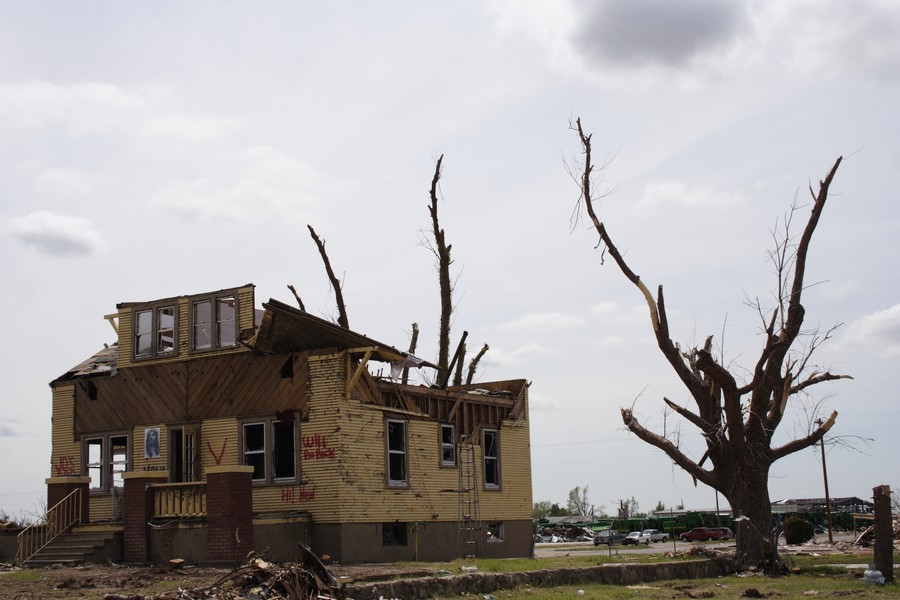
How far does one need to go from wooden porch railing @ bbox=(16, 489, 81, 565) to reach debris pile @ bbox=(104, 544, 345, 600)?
37.6 ft

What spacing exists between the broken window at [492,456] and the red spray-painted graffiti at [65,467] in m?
12.1

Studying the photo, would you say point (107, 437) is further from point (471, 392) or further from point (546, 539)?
point (546, 539)

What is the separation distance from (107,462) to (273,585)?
15.1 meters

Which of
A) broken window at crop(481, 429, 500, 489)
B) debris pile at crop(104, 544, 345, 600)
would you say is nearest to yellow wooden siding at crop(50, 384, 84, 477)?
broken window at crop(481, 429, 500, 489)

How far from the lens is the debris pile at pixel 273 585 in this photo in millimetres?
15000

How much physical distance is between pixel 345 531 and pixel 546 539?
4052 cm

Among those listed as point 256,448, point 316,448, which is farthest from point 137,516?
point 316,448

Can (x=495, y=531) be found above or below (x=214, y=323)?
below

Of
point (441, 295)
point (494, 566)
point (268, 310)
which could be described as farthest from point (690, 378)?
point (441, 295)

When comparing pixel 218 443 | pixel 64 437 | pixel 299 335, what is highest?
pixel 299 335

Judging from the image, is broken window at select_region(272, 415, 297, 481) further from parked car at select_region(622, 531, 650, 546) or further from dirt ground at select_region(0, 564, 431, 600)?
parked car at select_region(622, 531, 650, 546)

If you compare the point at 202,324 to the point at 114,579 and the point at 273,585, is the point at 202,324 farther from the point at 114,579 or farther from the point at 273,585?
the point at 273,585

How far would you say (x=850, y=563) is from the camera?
1120 inches

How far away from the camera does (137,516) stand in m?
24.5
